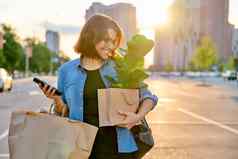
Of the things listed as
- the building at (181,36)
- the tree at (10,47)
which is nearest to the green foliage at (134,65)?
the tree at (10,47)

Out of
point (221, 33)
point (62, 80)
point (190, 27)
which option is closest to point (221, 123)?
point (62, 80)

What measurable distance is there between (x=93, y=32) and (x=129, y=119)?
1.79 feet

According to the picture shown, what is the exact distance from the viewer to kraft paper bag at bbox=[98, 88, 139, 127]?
2580mm

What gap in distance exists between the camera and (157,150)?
805 centimetres

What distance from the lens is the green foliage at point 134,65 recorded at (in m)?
2.65

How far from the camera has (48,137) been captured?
2.51 m

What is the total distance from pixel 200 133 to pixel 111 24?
8.22m

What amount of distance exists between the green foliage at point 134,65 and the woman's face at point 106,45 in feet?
0.44

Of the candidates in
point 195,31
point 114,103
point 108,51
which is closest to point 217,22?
point 195,31

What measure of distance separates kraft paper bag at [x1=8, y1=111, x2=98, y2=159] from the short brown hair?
17.8 inches

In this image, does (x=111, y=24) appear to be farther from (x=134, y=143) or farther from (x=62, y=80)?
(x=134, y=143)

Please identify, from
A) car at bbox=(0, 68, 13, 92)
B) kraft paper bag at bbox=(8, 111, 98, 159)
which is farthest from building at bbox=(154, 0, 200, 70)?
kraft paper bag at bbox=(8, 111, 98, 159)

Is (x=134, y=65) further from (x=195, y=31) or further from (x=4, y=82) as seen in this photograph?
(x=195, y=31)

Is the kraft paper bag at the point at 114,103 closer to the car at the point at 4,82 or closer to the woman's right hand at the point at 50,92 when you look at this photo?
the woman's right hand at the point at 50,92
